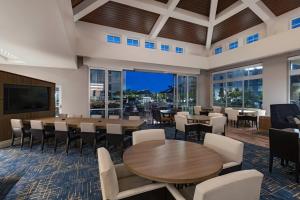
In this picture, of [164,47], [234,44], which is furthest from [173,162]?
[234,44]

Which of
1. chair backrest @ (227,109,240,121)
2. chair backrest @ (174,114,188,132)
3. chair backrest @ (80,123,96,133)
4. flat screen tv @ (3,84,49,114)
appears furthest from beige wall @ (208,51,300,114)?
flat screen tv @ (3,84,49,114)

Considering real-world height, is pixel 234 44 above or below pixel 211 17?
below

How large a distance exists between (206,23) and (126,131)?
24.0ft

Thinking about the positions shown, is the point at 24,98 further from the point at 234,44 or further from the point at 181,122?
the point at 234,44

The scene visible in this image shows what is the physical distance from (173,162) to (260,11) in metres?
8.21

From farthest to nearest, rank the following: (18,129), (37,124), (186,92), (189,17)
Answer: (186,92) → (189,17) → (18,129) → (37,124)

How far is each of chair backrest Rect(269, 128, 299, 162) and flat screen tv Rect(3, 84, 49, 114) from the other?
7.05m

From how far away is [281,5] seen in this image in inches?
267

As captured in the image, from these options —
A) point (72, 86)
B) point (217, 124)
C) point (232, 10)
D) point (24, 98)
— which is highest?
point (232, 10)

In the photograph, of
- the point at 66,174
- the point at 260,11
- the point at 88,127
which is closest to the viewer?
the point at 66,174

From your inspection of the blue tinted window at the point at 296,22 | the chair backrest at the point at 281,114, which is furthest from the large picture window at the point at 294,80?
the blue tinted window at the point at 296,22

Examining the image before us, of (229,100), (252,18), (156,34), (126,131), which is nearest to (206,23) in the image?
(252,18)

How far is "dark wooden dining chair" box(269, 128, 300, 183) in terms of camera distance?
2.74 m

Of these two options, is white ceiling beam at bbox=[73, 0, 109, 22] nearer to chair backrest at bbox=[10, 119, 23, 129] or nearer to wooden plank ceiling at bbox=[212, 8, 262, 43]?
chair backrest at bbox=[10, 119, 23, 129]
